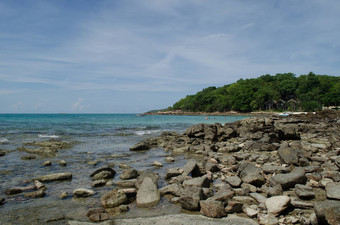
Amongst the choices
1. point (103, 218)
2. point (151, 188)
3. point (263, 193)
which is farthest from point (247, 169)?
point (103, 218)

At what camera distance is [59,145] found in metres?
16.6

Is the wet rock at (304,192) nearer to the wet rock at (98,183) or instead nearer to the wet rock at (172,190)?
the wet rock at (172,190)

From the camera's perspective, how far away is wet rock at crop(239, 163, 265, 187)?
6922mm

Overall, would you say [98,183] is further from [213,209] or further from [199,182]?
[213,209]

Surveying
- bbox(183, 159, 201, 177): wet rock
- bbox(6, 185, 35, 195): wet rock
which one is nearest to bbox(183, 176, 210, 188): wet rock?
bbox(183, 159, 201, 177): wet rock

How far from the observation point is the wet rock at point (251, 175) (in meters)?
6.92

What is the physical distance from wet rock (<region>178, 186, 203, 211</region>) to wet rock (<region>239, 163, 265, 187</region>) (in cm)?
199

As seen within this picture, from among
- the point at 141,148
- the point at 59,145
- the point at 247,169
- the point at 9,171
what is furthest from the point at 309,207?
the point at 59,145

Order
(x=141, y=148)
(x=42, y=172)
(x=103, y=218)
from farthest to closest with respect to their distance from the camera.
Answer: (x=141, y=148), (x=42, y=172), (x=103, y=218)

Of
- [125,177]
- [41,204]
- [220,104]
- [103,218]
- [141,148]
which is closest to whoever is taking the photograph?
[103,218]

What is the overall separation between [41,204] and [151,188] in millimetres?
2721

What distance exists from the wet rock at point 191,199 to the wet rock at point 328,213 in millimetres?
2313

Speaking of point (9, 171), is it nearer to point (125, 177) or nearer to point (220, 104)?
point (125, 177)

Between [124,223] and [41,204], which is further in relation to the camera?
[41,204]
